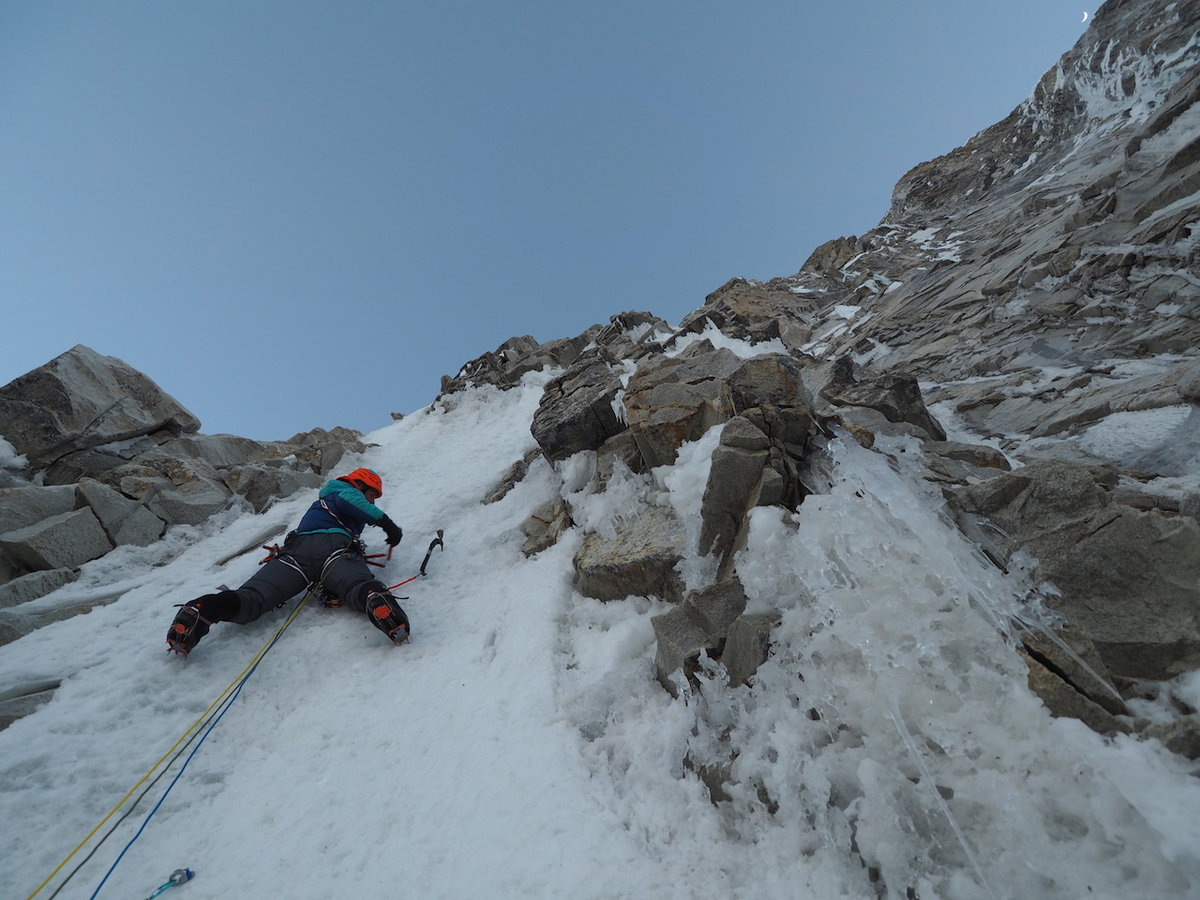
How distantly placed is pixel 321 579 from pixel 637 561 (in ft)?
14.4

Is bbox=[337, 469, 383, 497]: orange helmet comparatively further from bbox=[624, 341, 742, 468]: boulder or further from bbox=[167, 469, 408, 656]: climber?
bbox=[624, 341, 742, 468]: boulder

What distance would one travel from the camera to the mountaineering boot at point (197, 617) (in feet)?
17.7

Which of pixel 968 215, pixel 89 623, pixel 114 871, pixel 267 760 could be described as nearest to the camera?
pixel 114 871

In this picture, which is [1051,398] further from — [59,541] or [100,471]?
[100,471]

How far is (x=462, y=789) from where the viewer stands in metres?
4.01

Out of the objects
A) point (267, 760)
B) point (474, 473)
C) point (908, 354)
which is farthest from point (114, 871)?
point (908, 354)

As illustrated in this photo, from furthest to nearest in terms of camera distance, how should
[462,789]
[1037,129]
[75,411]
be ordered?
[1037,129] → [75,411] → [462,789]

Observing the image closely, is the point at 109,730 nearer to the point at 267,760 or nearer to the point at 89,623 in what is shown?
the point at 267,760

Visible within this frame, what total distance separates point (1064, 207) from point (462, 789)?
76.9 ft

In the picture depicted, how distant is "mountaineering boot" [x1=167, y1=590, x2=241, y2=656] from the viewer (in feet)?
17.7

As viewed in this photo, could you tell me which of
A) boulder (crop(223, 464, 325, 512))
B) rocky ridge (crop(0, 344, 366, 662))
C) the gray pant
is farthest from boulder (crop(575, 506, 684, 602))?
boulder (crop(223, 464, 325, 512))

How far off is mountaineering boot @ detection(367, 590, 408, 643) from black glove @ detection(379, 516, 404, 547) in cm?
193

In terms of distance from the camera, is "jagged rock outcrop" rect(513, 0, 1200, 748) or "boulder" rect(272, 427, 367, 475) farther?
"boulder" rect(272, 427, 367, 475)

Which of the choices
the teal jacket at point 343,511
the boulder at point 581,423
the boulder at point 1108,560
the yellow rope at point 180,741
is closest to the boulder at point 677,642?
the boulder at point 1108,560
